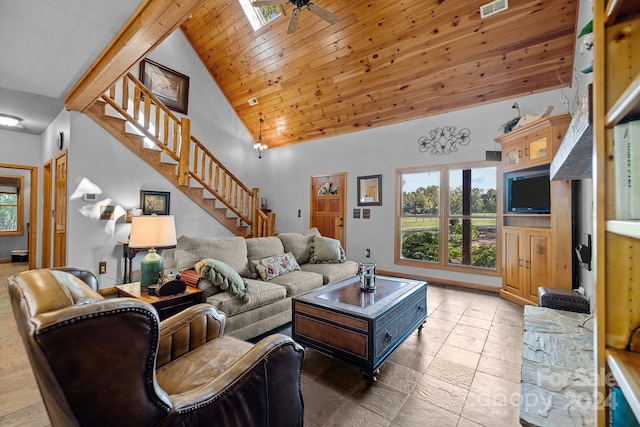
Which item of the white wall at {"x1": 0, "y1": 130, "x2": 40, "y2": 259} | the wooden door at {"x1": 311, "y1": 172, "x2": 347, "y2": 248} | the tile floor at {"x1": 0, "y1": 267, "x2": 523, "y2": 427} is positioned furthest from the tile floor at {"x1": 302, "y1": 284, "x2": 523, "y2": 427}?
the white wall at {"x1": 0, "y1": 130, "x2": 40, "y2": 259}

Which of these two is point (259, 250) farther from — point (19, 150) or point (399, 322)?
point (19, 150)

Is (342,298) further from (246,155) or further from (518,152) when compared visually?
(246,155)

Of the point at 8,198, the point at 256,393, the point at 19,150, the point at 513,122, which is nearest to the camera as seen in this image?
the point at 256,393

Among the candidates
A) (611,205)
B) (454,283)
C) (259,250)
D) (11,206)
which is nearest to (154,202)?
(259,250)

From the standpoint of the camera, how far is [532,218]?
12.4 ft

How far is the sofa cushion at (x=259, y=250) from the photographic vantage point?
126 inches

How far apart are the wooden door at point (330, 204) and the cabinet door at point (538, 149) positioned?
318 cm

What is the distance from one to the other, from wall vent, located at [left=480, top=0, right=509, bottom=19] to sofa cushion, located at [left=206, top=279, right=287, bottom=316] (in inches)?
158

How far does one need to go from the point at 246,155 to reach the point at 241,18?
119 inches

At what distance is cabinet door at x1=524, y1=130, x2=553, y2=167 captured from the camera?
10.6 feet

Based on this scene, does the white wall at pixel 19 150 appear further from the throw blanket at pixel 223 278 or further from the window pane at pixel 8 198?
the throw blanket at pixel 223 278

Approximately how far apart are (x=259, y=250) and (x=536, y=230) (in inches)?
133

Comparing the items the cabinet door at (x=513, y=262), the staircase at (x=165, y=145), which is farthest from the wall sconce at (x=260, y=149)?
the cabinet door at (x=513, y=262)

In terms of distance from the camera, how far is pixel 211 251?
288cm
